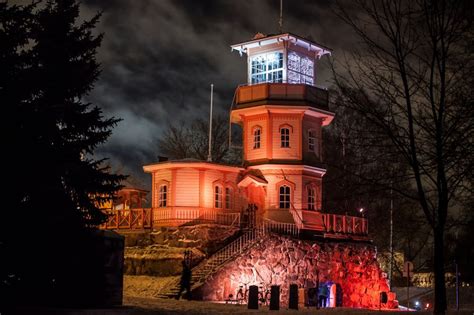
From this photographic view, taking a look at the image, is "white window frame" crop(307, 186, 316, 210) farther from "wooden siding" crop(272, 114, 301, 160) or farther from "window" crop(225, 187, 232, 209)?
"window" crop(225, 187, 232, 209)

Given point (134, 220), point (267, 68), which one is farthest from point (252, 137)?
point (134, 220)

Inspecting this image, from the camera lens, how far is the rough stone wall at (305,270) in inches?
1368

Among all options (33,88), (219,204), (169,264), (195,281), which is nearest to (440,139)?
(33,88)

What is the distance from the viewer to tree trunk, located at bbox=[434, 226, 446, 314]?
15.9 metres

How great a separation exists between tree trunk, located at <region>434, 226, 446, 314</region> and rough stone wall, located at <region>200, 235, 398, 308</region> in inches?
697

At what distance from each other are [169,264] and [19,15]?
19.7 metres

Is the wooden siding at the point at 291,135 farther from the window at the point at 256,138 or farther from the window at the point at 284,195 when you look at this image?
the window at the point at 284,195

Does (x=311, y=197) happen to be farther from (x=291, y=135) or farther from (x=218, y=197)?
(x=218, y=197)

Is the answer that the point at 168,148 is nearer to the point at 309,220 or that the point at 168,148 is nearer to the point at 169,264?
the point at 309,220

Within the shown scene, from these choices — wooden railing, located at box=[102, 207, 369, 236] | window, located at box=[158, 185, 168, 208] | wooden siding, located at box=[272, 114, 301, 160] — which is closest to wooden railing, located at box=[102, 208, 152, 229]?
wooden railing, located at box=[102, 207, 369, 236]

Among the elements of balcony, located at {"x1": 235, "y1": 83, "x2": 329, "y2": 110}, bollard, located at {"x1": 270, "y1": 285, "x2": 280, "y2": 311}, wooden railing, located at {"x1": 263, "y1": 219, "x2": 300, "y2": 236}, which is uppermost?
balcony, located at {"x1": 235, "y1": 83, "x2": 329, "y2": 110}

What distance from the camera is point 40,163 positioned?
19.1m

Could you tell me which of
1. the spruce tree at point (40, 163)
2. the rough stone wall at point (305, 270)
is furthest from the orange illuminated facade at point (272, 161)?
the spruce tree at point (40, 163)

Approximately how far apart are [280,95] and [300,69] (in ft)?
8.87
